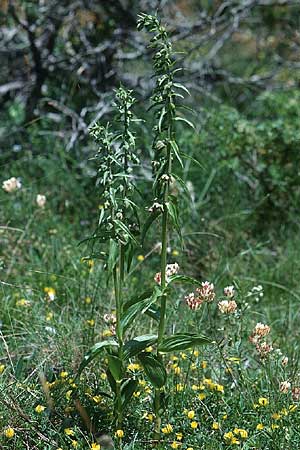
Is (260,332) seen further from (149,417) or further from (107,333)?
(107,333)

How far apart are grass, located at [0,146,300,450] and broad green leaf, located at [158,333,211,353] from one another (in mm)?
267

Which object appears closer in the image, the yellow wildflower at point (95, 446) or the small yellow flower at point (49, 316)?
the yellow wildflower at point (95, 446)

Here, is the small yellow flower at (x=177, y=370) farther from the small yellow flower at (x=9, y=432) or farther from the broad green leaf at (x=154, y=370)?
the small yellow flower at (x=9, y=432)

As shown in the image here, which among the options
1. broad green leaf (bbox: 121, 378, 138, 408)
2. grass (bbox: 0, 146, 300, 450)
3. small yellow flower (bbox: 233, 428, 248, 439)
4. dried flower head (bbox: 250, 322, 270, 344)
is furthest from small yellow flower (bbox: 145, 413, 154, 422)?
dried flower head (bbox: 250, 322, 270, 344)

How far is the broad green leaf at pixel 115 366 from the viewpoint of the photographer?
216cm

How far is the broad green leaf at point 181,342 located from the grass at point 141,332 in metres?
0.27

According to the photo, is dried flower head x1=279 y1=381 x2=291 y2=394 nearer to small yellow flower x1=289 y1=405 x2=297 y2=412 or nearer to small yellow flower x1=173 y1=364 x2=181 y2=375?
small yellow flower x1=289 y1=405 x2=297 y2=412

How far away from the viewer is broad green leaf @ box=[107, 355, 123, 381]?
2156 mm

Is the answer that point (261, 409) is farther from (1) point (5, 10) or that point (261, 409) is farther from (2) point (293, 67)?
(2) point (293, 67)

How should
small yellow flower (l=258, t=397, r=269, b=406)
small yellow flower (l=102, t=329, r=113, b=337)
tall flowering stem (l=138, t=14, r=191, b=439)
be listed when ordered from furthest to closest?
1. small yellow flower (l=102, t=329, r=113, b=337)
2. small yellow flower (l=258, t=397, r=269, b=406)
3. tall flowering stem (l=138, t=14, r=191, b=439)

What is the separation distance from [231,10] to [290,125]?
1.20 metres

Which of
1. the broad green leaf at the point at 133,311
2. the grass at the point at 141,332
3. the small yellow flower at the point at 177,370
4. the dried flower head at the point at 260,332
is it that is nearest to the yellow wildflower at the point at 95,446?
the grass at the point at 141,332

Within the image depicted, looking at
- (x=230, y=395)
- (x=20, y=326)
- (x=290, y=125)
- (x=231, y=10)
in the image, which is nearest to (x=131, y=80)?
(x=231, y=10)

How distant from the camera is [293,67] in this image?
5.78 m
